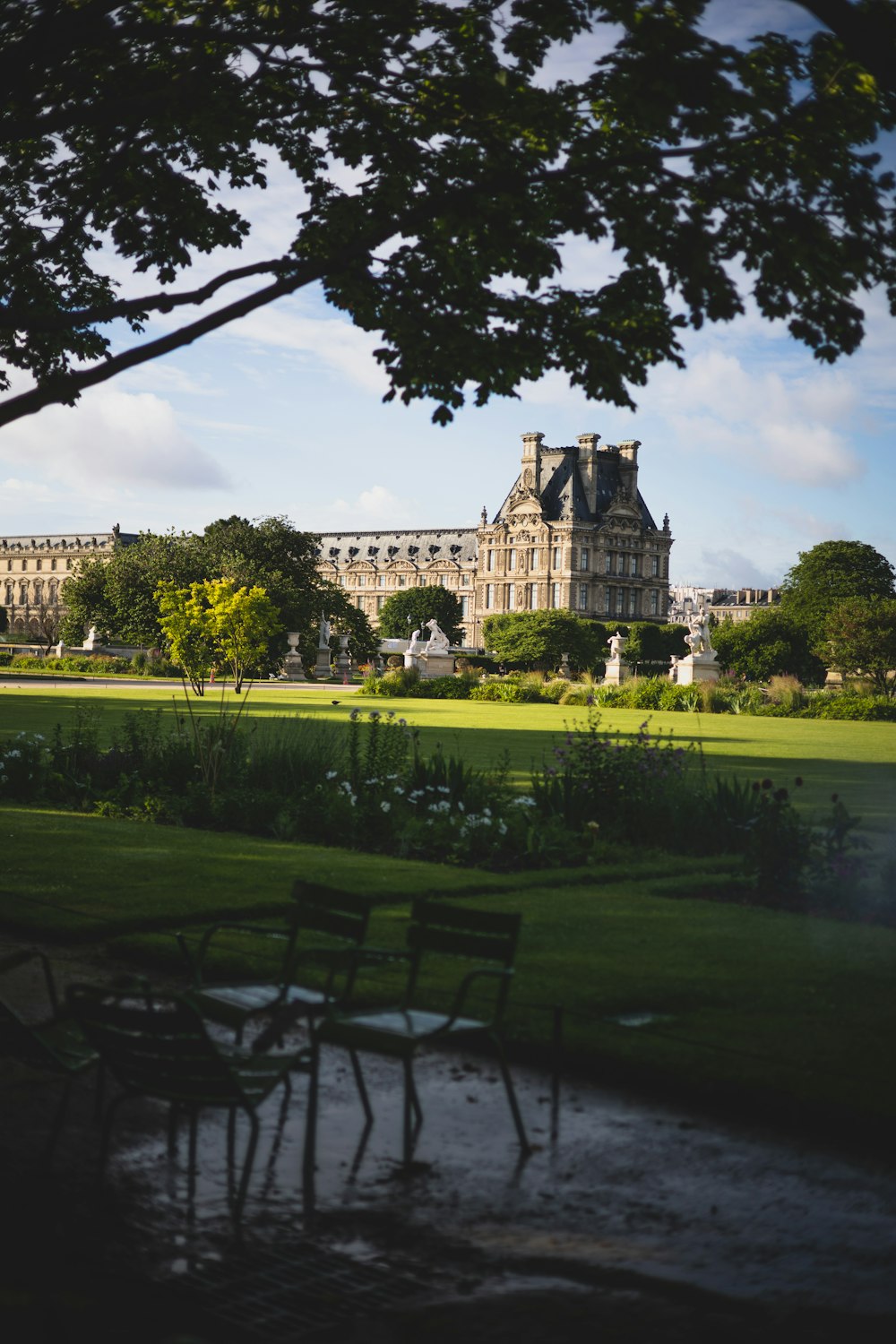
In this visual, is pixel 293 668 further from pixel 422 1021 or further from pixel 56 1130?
pixel 56 1130

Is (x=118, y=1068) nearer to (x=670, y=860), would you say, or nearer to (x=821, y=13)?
(x=821, y=13)

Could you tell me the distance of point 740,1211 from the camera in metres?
4.29

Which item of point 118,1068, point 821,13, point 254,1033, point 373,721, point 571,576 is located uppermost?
point 571,576

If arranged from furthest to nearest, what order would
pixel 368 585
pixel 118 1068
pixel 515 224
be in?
pixel 368 585, pixel 515 224, pixel 118 1068

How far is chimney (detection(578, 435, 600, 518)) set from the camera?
13325 cm

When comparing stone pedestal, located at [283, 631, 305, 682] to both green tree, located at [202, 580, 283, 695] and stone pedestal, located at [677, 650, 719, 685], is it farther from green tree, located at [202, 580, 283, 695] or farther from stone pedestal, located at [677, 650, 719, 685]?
green tree, located at [202, 580, 283, 695]

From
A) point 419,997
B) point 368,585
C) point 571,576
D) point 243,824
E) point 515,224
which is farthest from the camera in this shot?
point 368,585

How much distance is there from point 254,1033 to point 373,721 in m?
7.25

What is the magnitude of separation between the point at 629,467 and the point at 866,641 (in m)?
94.7

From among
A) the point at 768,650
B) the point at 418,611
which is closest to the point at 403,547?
the point at 418,611

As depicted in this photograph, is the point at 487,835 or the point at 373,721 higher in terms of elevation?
the point at 373,721

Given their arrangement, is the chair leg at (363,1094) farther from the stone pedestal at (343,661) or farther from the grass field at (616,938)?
the stone pedestal at (343,661)

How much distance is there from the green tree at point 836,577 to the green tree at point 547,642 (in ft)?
52.9

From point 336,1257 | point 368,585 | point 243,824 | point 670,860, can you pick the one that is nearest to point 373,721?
point 243,824
